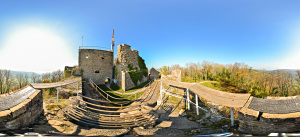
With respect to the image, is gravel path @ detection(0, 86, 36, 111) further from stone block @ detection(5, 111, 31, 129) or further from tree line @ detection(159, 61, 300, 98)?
tree line @ detection(159, 61, 300, 98)

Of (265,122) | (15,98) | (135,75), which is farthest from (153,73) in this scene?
(265,122)

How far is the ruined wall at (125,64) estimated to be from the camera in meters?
16.5

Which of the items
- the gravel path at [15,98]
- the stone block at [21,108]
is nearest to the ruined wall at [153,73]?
the gravel path at [15,98]

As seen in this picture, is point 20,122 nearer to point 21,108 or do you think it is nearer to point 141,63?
point 21,108

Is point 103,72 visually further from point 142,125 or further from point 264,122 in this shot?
point 264,122

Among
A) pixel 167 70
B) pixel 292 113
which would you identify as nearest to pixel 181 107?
pixel 292 113

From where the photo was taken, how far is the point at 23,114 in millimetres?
4047

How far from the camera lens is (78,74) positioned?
53.9 feet

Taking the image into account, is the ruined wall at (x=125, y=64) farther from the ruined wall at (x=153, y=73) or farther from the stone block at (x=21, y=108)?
the stone block at (x=21, y=108)

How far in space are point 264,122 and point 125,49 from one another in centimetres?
1735

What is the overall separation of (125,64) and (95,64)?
14.5ft

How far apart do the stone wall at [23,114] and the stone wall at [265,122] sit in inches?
280

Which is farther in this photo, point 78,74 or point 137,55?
point 137,55

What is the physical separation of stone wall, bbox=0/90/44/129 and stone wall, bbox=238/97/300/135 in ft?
23.3
